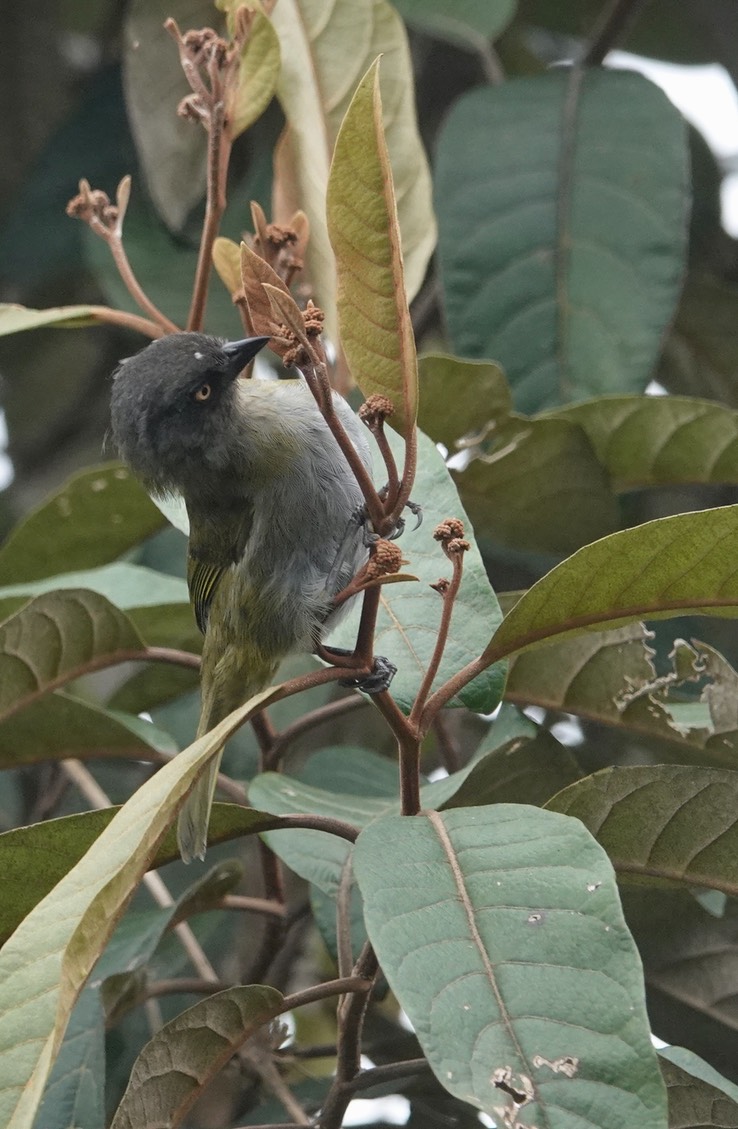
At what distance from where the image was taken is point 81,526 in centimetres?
284

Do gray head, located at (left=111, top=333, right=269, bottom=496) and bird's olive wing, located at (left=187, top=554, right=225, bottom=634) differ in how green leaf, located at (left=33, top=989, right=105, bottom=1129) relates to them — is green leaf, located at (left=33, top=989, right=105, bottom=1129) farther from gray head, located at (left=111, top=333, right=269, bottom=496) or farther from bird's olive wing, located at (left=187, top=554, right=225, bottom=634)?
gray head, located at (left=111, top=333, right=269, bottom=496)

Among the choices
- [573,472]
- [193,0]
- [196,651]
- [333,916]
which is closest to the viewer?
[333,916]

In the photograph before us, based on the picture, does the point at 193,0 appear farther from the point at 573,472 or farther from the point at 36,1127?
the point at 36,1127

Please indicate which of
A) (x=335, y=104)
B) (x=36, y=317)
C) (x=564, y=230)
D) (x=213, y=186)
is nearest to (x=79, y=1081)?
(x=36, y=317)

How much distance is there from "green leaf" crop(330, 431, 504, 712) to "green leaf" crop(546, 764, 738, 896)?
19 centimetres

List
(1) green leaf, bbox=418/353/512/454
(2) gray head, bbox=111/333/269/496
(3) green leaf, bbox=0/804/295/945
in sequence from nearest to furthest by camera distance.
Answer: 1. (3) green leaf, bbox=0/804/295/945
2. (2) gray head, bbox=111/333/269/496
3. (1) green leaf, bbox=418/353/512/454

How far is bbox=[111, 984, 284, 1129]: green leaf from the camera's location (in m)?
1.59

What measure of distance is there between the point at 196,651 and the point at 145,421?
65cm

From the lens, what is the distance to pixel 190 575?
8.55 feet

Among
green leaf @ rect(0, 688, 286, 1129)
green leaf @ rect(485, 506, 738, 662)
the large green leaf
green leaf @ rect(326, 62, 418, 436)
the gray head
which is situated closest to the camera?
green leaf @ rect(0, 688, 286, 1129)

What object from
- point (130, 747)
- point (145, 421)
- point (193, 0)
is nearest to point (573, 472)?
point (145, 421)

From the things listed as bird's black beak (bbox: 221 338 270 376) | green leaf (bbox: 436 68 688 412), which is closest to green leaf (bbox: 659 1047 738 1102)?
bird's black beak (bbox: 221 338 270 376)

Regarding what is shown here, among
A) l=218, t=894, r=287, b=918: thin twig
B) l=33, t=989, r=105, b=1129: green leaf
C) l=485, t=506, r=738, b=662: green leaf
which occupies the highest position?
l=485, t=506, r=738, b=662: green leaf

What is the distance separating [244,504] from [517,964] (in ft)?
4.61
